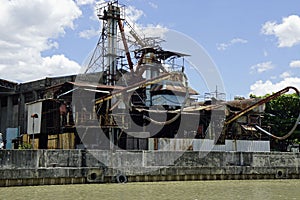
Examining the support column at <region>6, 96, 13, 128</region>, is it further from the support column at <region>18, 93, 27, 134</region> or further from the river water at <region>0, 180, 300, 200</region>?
the river water at <region>0, 180, 300, 200</region>

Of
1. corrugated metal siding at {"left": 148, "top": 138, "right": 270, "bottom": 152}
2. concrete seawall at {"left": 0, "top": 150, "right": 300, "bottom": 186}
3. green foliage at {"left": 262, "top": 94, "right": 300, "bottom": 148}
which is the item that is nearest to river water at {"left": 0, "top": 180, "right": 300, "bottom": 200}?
concrete seawall at {"left": 0, "top": 150, "right": 300, "bottom": 186}

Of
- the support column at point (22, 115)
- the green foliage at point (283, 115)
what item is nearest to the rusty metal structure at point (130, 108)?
the support column at point (22, 115)

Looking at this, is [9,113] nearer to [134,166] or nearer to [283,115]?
[134,166]

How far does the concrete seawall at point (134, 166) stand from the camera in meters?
24.0

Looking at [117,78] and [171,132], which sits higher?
[117,78]

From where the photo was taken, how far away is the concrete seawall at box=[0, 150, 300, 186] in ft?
78.6

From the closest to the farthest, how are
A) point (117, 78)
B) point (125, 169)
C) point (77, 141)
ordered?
1. point (125, 169)
2. point (77, 141)
3. point (117, 78)

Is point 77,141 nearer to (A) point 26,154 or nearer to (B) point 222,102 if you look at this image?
(A) point 26,154

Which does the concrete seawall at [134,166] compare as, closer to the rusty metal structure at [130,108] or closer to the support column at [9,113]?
the rusty metal structure at [130,108]

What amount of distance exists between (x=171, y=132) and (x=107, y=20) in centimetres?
1660

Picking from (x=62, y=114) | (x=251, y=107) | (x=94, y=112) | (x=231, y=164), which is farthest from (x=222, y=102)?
(x=62, y=114)

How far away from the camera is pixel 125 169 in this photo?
2694 cm

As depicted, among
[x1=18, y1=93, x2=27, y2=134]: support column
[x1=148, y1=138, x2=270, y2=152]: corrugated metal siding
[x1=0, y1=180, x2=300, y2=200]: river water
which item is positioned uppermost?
[x1=18, y1=93, x2=27, y2=134]: support column

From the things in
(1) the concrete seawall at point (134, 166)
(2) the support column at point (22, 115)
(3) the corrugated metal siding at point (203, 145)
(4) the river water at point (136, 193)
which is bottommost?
(4) the river water at point (136, 193)
